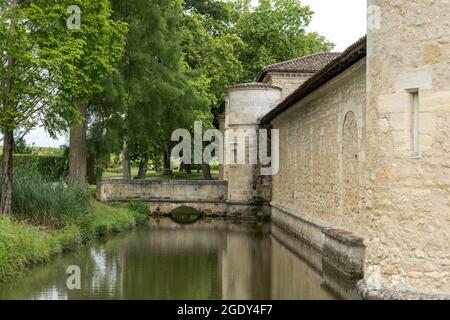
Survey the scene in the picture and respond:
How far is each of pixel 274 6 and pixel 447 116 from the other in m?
31.1

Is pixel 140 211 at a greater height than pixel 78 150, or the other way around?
pixel 78 150

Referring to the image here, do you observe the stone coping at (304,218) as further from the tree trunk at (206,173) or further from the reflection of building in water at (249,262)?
the tree trunk at (206,173)

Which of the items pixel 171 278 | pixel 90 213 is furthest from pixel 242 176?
pixel 171 278

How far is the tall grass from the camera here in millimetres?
14391

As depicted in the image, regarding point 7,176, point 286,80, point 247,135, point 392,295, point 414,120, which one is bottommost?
point 392,295

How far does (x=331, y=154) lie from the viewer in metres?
14.1

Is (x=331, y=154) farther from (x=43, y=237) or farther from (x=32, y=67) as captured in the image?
(x=32, y=67)

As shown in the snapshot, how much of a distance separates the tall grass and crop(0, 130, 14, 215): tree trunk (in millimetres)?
668

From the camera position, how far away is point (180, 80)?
22516mm

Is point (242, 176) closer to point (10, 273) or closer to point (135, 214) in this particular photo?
point (135, 214)

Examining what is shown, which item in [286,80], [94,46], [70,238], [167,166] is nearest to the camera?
[70,238]

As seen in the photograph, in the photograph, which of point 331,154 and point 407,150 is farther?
point 331,154

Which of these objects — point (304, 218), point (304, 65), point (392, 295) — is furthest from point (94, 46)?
point (304, 65)

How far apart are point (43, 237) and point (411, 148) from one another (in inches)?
340
